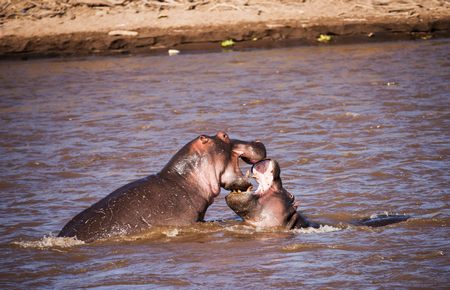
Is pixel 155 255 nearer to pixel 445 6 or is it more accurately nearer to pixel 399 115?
pixel 399 115

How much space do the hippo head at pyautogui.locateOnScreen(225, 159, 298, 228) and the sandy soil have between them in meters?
10.9

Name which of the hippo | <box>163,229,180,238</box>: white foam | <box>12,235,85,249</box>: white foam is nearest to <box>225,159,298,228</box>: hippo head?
the hippo

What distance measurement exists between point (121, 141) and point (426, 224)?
4878 mm

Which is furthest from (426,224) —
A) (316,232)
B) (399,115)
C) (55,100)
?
(55,100)

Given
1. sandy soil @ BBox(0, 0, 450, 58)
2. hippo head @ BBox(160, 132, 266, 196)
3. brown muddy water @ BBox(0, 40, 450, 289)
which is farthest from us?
sandy soil @ BBox(0, 0, 450, 58)

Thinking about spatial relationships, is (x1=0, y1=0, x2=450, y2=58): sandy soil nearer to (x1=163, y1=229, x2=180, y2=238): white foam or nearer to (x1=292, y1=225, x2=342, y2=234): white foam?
(x1=292, y1=225, x2=342, y2=234): white foam

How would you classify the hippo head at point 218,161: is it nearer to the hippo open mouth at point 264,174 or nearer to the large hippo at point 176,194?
the large hippo at point 176,194

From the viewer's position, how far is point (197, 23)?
17.3 metres

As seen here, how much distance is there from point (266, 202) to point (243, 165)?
3124 millimetres

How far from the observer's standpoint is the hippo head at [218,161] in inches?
255

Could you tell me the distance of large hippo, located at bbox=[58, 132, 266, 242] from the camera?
20.9 ft

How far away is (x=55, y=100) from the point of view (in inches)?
545

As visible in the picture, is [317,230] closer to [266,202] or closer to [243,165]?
[266,202]

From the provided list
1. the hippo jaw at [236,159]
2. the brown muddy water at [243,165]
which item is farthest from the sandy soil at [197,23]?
the hippo jaw at [236,159]
